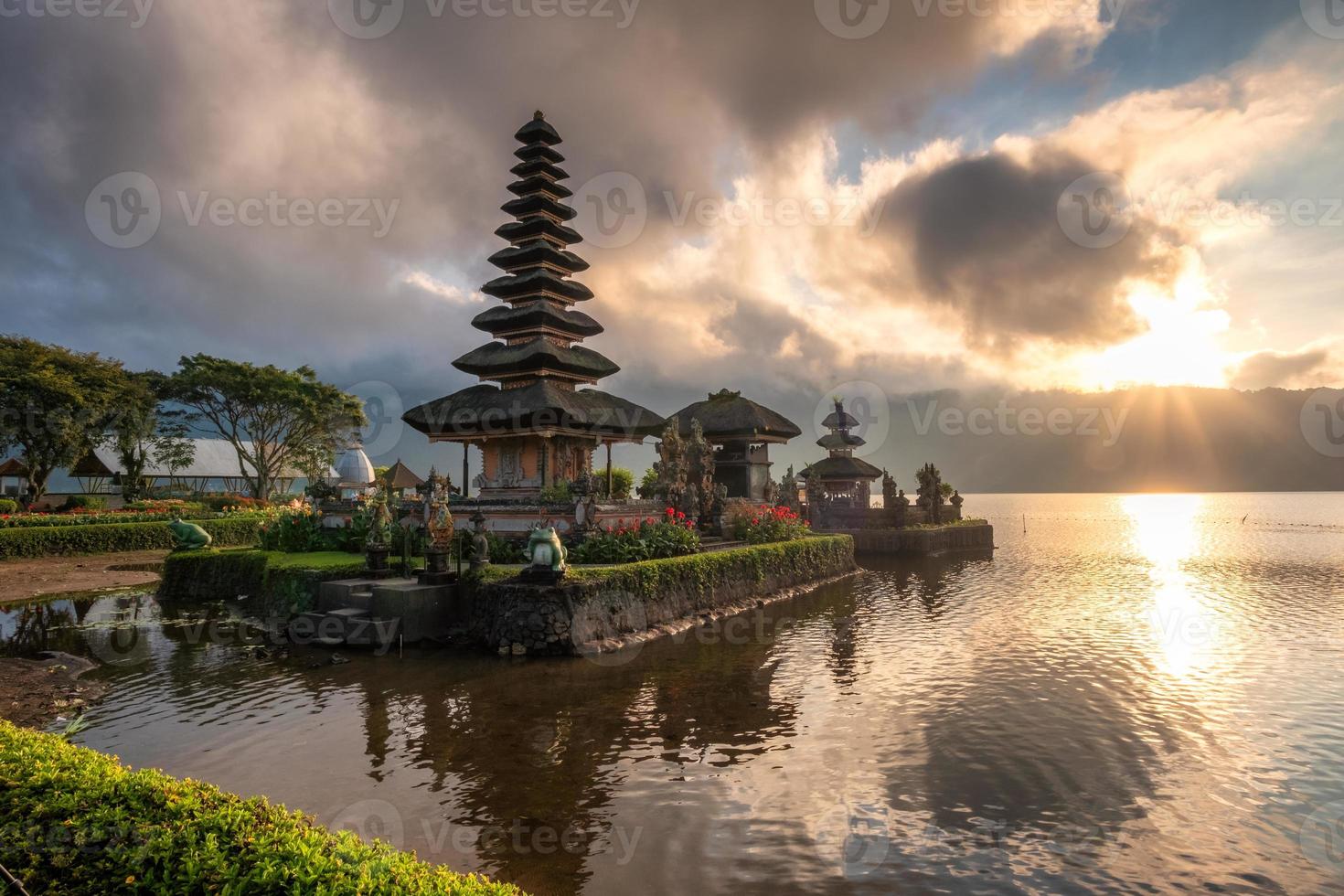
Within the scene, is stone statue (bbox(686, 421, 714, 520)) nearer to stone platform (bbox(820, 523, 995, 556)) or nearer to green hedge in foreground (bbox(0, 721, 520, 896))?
stone platform (bbox(820, 523, 995, 556))

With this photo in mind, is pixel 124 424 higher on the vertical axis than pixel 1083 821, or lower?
higher

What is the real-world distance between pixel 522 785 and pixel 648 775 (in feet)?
5.93

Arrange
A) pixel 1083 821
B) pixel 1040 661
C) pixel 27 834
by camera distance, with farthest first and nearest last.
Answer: pixel 1040 661
pixel 1083 821
pixel 27 834

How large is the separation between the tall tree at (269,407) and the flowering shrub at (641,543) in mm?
38647

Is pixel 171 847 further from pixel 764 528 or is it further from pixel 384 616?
pixel 764 528

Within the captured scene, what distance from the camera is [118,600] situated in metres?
24.2

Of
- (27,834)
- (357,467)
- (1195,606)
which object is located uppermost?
(357,467)

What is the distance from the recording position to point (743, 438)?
3900 cm

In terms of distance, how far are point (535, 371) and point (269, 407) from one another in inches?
1274

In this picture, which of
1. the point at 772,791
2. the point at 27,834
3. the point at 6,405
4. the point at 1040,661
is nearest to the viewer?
the point at 27,834

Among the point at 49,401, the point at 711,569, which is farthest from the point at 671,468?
→ the point at 49,401

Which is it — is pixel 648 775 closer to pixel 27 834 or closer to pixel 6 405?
pixel 27 834

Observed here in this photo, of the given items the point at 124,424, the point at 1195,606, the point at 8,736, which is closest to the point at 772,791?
the point at 8,736

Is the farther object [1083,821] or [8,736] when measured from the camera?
[1083,821]
